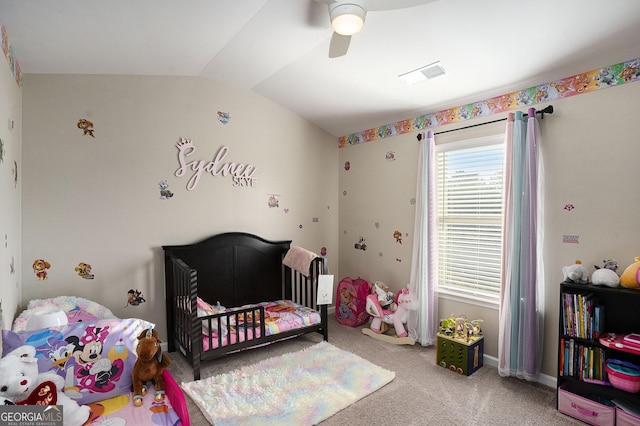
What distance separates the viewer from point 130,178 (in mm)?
2957

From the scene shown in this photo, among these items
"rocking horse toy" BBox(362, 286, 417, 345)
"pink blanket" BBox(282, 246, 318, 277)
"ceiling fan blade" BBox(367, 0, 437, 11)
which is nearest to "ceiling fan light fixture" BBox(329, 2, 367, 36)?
"ceiling fan blade" BBox(367, 0, 437, 11)

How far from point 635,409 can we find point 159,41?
3751 millimetres

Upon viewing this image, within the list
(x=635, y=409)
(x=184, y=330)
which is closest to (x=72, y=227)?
(x=184, y=330)

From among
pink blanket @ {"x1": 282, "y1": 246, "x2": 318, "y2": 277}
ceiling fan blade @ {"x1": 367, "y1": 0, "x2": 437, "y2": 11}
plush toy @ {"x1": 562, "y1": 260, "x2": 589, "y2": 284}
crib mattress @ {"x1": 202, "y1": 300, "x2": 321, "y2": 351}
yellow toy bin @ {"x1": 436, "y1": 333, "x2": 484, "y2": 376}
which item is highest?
ceiling fan blade @ {"x1": 367, "y1": 0, "x2": 437, "y2": 11}

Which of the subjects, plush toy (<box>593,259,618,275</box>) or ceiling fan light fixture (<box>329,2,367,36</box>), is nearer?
ceiling fan light fixture (<box>329,2,367,36</box>)

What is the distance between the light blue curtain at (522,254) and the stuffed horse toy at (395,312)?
86 centimetres

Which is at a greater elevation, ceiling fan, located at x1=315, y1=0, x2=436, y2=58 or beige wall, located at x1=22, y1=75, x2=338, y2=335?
ceiling fan, located at x1=315, y1=0, x2=436, y2=58

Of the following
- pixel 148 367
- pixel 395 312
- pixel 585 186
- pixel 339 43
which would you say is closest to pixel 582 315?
pixel 585 186

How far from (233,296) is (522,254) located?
102 inches

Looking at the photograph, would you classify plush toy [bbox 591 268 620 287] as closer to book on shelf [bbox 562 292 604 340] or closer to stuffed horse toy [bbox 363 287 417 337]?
book on shelf [bbox 562 292 604 340]

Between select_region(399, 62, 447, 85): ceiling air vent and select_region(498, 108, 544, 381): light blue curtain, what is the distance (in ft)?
2.19

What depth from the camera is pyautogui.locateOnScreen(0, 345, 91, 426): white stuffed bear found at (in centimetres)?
140

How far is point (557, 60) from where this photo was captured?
7.34 ft

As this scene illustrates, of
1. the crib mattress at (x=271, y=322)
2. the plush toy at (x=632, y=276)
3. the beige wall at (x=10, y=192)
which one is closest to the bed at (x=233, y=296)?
the crib mattress at (x=271, y=322)
